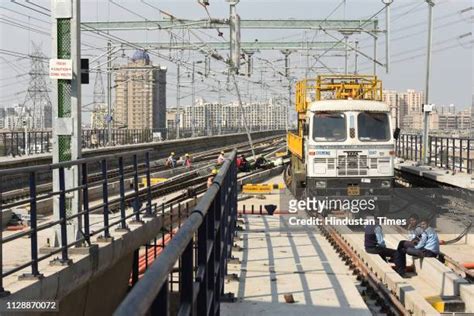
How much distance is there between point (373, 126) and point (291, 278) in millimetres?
9642

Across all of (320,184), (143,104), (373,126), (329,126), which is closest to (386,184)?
(373,126)

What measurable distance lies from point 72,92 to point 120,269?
2954mm

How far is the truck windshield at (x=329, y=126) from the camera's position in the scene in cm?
1736

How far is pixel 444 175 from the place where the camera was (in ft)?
62.7

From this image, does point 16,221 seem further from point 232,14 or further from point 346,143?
point 232,14

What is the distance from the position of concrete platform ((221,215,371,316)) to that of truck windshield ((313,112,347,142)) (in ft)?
16.5

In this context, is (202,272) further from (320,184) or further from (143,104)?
(143,104)

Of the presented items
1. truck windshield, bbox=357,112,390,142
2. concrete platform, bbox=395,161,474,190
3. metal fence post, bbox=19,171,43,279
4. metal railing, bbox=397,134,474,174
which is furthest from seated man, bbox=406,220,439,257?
metal fence post, bbox=19,171,43,279

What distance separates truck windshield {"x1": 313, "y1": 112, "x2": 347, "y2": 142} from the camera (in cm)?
1736

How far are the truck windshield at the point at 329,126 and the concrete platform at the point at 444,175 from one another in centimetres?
351

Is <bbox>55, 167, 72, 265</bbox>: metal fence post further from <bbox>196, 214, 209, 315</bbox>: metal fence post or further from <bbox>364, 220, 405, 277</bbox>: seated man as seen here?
<bbox>364, 220, 405, 277</bbox>: seated man

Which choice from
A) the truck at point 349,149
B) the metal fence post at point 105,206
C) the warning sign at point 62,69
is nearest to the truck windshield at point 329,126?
Result: the truck at point 349,149

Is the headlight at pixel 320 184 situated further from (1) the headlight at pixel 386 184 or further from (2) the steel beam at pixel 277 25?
(2) the steel beam at pixel 277 25

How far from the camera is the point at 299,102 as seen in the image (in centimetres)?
2131
